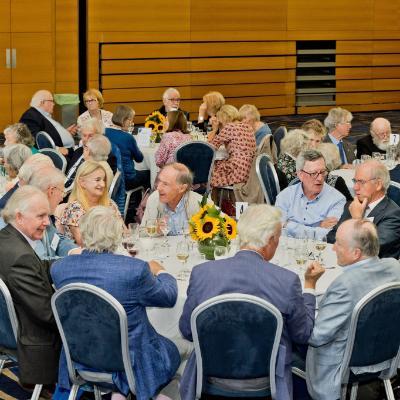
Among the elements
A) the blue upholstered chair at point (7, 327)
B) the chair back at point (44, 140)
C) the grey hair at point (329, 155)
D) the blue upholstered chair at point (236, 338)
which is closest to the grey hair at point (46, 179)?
the blue upholstered chair at point (7, 327)

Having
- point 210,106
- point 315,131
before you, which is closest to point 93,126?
point 315,131

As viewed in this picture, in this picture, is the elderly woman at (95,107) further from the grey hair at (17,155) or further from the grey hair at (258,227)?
the grey hair at (258,227)

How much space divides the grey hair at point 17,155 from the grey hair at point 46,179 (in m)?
1.01

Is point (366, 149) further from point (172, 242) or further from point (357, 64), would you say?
point (357, 64)

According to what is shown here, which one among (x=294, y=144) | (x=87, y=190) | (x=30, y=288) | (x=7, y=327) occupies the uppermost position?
(x=294, y=144)

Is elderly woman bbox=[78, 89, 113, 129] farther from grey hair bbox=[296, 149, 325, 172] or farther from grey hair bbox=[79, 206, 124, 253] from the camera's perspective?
grey hair bbox=[79, 206, 124, 253]

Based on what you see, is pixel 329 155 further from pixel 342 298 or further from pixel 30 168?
pixel 342 298

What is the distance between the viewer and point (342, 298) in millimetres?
4309

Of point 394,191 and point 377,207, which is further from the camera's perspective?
point 394,191

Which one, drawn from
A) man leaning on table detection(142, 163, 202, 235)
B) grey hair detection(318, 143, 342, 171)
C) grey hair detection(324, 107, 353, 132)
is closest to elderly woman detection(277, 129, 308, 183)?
grey hair detection(318, 143, 342, 171)

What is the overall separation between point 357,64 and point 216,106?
360 inches

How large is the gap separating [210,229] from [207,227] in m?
0.02

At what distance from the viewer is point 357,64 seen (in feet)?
64.9

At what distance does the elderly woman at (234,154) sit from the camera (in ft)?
31.0
